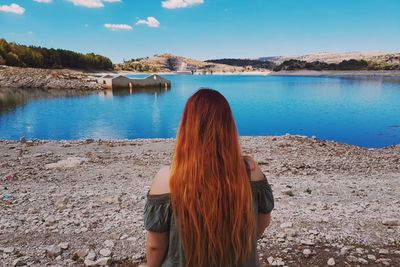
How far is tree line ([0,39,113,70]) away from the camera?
11924 cm

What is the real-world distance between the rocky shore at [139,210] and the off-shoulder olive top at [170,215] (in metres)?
4.04

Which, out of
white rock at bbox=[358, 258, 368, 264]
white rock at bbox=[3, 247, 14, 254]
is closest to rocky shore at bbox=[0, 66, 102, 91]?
white rock at bbox=[3, 247, 14, 254]

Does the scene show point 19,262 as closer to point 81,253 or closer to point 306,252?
point 81,253

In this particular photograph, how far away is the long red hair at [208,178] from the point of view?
236cm

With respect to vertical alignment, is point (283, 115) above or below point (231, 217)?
below

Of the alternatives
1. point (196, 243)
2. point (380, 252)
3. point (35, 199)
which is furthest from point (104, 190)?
point (196, 243)

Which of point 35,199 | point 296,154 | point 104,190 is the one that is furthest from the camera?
point 296,154

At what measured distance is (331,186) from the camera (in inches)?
438

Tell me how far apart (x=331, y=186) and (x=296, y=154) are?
213 inches

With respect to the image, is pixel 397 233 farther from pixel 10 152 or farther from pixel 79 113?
pixel 79 113

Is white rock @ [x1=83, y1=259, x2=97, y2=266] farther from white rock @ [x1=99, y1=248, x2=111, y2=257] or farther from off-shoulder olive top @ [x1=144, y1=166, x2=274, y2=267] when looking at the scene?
off-shoulder olive top @ [x1=144, y1=166, x2=274, y2=267]

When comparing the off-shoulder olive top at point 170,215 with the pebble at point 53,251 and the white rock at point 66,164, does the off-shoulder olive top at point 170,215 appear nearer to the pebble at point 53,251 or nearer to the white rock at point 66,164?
the pebble at point 53,251

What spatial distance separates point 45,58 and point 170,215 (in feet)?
506

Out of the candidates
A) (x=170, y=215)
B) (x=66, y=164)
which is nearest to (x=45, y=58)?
(x=66, y=164)
